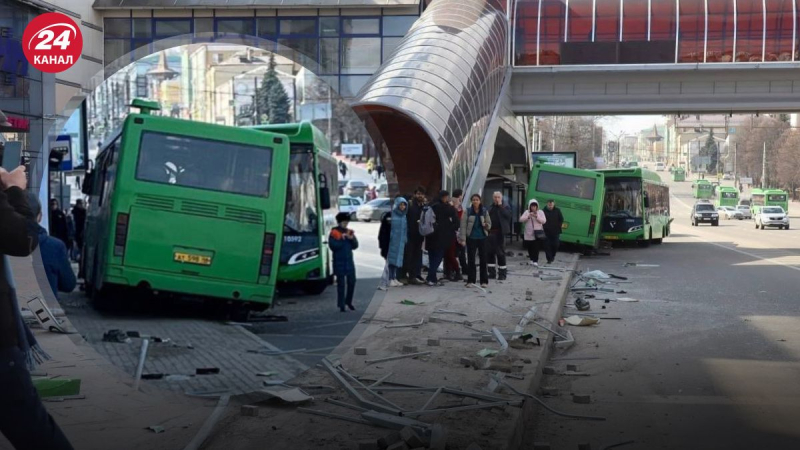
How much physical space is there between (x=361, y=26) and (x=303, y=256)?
38350 mm

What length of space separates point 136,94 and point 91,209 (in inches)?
24.1

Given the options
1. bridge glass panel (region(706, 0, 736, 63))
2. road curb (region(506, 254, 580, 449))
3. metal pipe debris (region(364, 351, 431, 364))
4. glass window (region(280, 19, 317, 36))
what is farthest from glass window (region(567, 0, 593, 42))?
metal pipe debris (region(364, 351, 431, 364))

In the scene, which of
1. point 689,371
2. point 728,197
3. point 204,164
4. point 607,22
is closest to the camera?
point 204,164

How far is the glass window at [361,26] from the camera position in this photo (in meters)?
43.0

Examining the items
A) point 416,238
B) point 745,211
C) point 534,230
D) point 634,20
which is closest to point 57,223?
point 416,238

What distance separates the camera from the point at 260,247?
5.52 metres

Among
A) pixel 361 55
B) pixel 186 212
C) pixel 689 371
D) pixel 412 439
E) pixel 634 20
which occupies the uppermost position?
pixel 634 20

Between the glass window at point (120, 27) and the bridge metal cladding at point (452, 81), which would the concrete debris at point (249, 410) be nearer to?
the bridge metal cladding at point (452, 81)

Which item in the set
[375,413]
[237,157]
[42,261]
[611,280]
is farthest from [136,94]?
[611,280]

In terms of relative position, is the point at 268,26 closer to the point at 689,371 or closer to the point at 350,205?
the point at 689,371

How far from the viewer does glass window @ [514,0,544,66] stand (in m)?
41.4

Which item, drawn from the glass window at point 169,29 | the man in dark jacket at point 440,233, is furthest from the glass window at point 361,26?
the man in dark jacket at point 440,233

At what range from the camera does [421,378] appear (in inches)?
363

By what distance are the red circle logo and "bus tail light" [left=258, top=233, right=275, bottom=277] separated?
3.96 feet
